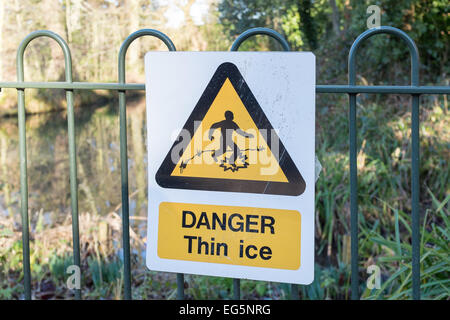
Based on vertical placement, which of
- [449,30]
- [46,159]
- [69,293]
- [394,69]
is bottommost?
[69,293]

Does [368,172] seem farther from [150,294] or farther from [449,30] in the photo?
[449,30]

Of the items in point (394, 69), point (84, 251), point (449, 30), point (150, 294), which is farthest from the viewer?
point (394, 69)

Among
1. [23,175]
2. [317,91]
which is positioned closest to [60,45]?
[23,175]

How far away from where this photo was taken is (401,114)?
18.3 feet

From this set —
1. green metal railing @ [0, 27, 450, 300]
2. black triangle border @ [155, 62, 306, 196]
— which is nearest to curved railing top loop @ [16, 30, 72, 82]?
green metal railing @ [0, 27, 450, 300]

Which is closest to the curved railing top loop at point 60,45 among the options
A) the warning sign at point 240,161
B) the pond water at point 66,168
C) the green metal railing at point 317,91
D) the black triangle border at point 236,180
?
the green metal railing at point 317,91

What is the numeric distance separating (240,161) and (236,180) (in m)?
0.06

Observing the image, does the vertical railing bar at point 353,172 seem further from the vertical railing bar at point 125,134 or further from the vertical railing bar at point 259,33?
the vertical railing bar at point 125,134

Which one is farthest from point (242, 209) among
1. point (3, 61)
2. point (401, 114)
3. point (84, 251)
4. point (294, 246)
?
point (3, 61)

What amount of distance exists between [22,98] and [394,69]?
6.90 meters

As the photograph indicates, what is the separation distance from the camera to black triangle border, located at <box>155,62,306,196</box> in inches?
61.7

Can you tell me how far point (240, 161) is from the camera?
62.4 inches

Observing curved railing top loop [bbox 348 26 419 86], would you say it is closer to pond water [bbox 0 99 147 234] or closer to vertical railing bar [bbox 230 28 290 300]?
vertical railing bar [bbox 230 28 290 300]

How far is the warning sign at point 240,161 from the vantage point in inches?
61.7
